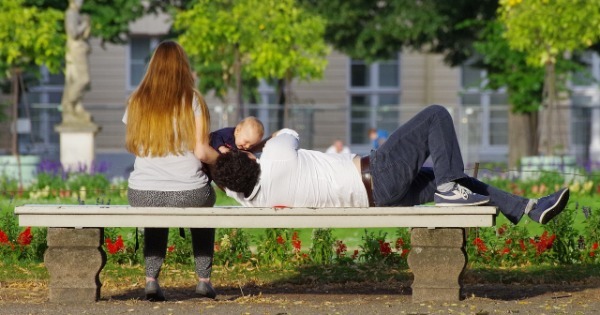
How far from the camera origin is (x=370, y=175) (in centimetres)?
811

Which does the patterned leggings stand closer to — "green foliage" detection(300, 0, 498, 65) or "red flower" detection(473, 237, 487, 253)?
"red flower" detection(473, 237, 487, 253)

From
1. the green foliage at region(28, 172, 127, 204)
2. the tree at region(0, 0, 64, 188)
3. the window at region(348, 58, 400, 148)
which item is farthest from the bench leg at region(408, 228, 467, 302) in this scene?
the window at region(348, 58, 400, 148)

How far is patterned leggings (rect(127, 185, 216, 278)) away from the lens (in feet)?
27.0

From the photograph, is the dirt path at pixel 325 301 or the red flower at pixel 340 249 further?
the red flower at pixel 340 249

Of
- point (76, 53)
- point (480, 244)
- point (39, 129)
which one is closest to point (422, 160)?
point (480, 244)

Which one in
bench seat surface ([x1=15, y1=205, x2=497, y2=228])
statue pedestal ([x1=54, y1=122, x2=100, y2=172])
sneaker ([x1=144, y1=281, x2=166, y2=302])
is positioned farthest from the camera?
statue pedestal ([x1=54, y1=122, x2=100, y2=172])

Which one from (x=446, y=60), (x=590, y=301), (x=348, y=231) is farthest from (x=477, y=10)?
(x=590, y=301)

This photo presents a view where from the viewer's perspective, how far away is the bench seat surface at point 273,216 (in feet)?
25.6

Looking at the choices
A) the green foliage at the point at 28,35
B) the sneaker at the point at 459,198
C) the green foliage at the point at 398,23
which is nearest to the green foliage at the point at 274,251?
the sneaker at the point at 459,198

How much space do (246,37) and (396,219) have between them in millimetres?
15119

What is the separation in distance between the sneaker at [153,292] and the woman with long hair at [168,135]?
494 millimetres

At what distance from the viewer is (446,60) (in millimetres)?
29859

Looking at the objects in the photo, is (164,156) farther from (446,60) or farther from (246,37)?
(446,60)

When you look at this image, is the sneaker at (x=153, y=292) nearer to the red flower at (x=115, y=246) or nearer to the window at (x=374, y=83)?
the red flower at (x=115, y=246)
